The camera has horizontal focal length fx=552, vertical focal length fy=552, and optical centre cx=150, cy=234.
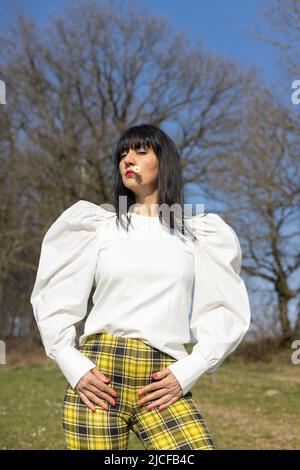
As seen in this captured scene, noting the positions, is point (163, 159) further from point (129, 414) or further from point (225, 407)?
point (225, 407)

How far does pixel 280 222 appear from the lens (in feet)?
47.0

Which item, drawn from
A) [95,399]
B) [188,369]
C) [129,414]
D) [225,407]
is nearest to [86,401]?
[95,399]

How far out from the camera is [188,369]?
192 centimetres

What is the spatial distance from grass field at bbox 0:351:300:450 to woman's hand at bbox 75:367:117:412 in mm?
4238

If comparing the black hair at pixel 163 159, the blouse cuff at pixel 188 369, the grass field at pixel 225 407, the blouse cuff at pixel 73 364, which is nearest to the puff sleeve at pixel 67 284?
the blouse cuff at pixel 73 364

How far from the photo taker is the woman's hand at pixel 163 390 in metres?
1.86

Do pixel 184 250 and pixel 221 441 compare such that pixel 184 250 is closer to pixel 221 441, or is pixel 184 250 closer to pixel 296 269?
pixel 221 441

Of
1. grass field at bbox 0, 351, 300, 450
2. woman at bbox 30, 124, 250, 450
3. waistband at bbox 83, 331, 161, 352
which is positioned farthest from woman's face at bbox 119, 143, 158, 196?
grass field at bbox 0, 351, 300, 450

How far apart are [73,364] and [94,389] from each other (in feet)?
0.38

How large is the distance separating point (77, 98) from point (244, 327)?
1526cm

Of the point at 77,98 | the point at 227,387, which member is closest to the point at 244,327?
the point at 227,387

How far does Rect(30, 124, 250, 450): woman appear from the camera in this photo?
6.12 ft

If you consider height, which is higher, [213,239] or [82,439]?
[213,239]

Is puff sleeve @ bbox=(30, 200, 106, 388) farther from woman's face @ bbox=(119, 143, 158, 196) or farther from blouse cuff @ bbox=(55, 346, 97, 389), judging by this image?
woman's face @ bbox=(119, 143, 158, 196)
